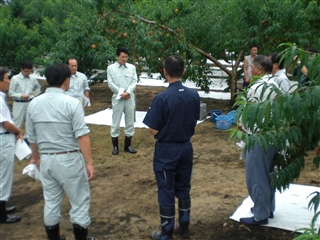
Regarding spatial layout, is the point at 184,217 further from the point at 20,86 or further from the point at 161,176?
the point at 20,86

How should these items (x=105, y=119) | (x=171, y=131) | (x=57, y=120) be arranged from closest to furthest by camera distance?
(x=57, y=120), (x=171, y=131), (x=105, y=119)

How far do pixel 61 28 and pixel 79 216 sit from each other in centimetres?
1021

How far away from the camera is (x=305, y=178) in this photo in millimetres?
5883

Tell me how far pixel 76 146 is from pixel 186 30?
22.5ft

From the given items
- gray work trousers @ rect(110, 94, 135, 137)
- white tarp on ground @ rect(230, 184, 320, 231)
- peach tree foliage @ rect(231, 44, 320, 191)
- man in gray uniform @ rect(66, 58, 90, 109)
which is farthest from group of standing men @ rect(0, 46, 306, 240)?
gray work trousers @ rect(110, 94, 135, 137)

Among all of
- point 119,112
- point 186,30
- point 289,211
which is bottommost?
point 289,211

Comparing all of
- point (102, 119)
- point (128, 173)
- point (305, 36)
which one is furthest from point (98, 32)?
point (305, 36)

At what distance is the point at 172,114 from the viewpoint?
392 cm

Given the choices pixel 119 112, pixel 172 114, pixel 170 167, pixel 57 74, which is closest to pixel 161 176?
pixel 170 167

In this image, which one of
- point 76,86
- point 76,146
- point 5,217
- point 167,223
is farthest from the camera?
point 76,86

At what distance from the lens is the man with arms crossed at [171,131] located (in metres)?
3.93

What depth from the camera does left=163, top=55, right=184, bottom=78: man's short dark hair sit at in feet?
13.1

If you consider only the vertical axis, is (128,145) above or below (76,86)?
below

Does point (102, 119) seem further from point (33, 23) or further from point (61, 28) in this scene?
point (33, 23)
